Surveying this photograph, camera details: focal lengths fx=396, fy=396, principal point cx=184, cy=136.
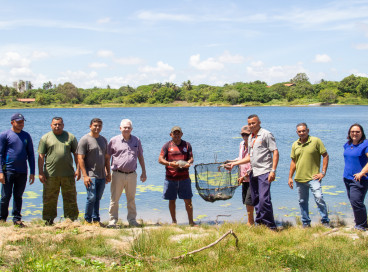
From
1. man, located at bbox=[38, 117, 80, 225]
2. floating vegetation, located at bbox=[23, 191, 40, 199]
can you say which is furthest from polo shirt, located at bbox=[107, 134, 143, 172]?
floating vegetation, located at bbox=[23, 191, 40, 199]

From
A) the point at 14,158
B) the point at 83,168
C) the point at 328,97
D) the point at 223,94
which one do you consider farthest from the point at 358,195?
the point at 223,94

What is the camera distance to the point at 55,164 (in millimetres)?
7031

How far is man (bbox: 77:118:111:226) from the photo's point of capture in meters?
6.91

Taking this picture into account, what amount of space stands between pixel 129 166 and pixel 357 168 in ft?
12.9

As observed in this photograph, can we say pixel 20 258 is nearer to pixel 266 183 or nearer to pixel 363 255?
pixel 266 183

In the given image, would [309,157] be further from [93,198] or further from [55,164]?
[55,164]

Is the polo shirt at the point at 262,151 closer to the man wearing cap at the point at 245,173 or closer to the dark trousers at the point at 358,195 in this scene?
the man wearing cap at the point at 245,173

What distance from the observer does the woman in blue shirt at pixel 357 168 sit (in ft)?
21.6

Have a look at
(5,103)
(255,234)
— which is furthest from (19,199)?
(5,103)

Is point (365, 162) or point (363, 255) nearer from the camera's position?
point (363, 255)

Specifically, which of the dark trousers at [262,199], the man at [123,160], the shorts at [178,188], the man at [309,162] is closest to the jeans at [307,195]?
the man at [309,162]

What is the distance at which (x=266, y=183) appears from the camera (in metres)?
6.36

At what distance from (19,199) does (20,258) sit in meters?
2.65

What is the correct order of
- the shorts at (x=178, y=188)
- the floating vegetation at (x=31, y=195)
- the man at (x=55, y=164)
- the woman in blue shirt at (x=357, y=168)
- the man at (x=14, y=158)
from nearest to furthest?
the woman in blue shirt at (x=357, y=168) < the man at (x=14, y=158) < the man at (x=55, y=164) < the shorts at (x=178, y=188) < the floating vegetation at (x=31, y=195)
